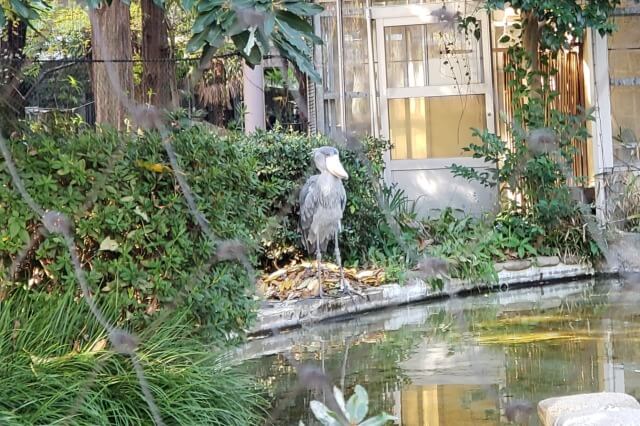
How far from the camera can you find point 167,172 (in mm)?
3559

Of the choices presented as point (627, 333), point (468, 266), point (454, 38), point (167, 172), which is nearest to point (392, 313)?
point (468, 266)

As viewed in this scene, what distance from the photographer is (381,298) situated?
6352 millimetres

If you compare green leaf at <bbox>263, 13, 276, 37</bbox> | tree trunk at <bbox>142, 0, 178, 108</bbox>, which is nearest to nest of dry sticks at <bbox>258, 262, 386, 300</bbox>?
tree trunk at <bbox>142, 0, 178, 108</bbox>

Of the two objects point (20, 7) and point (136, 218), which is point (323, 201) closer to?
point (136, 218)

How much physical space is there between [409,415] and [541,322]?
2.13 m

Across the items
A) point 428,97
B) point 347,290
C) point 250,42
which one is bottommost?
point 347,290

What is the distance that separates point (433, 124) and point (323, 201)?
130 inches

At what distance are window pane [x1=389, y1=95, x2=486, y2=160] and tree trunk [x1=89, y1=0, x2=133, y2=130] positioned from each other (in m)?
4.27

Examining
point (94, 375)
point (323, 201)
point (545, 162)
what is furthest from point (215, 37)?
point (545, 162)

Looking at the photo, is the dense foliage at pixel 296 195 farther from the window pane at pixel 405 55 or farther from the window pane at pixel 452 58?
the window pane at pixel 452 58

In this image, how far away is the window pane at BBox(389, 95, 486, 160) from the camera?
893cm

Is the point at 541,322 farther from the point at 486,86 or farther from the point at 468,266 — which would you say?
the point at 486,86

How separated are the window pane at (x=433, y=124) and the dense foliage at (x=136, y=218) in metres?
5.26

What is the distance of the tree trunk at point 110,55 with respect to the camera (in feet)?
15.1
